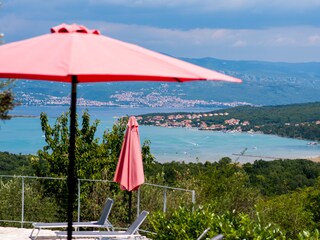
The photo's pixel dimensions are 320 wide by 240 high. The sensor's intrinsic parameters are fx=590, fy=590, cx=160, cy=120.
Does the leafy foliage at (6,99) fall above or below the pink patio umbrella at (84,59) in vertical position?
below

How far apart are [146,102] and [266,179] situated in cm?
10252

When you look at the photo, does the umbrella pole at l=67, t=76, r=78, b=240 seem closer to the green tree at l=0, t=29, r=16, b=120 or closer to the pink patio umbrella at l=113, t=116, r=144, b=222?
the pink patio umbrella at l=113, t=116, r=144, b=222

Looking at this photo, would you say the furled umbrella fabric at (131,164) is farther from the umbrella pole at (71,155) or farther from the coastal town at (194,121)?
the coastal town at (194,121)

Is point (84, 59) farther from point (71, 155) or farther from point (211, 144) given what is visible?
point (211, 144)

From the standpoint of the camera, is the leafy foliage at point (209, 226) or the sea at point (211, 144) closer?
the leafy foliage at point (209, 226)

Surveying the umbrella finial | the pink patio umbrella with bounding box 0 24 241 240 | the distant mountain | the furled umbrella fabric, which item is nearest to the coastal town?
the distant mountain

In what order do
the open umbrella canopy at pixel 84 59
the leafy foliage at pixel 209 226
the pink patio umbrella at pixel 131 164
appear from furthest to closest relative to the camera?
the pink patio umbrella at pixel 131 164, the leafy foliage at pixel 209 226, the open umbrella canopy at pixel 84 59

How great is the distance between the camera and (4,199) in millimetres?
12133

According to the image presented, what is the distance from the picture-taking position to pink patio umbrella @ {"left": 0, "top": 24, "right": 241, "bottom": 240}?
329 centimetres

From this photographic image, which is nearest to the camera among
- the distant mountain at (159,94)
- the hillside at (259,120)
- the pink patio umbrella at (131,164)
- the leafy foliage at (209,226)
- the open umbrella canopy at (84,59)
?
the open umbrella canopy at (84,59)

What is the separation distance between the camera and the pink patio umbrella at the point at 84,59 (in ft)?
10.8

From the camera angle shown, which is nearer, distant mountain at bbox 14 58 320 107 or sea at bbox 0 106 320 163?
sea at bbox 0 106 320 163

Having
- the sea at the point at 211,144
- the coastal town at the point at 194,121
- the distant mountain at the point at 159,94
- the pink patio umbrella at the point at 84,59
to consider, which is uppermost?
the distant mountain at the point at 159,94

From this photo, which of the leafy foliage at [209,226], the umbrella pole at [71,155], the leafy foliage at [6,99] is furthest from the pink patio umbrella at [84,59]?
the leafy foliage at [6,99]
